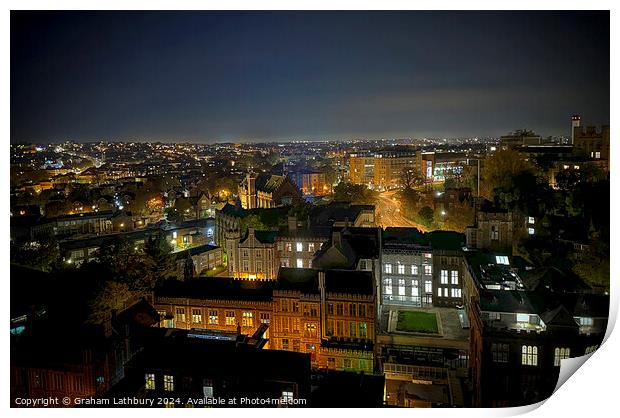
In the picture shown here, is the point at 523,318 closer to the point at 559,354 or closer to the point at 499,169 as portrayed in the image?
the point at 559,354

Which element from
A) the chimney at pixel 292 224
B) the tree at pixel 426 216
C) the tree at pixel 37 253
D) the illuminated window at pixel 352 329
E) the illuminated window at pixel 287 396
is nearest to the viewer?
the illuminated window at pixel 287 396

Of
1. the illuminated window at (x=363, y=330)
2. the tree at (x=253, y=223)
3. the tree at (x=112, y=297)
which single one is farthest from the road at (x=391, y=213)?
the tree at (x=112, y=297)

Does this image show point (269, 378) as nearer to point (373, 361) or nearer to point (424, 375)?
point (373, 361)

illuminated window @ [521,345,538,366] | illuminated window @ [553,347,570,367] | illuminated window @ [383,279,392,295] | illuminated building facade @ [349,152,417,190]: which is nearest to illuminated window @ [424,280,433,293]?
illuminated window @ [383,279,392,295]

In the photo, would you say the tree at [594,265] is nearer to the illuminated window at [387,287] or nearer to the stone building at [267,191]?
the illuminated window at [387,287]
